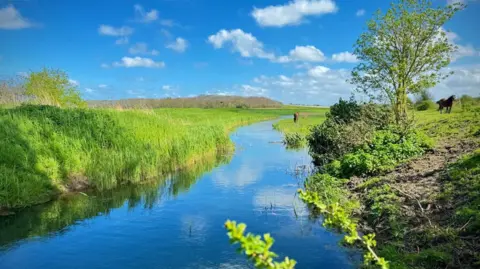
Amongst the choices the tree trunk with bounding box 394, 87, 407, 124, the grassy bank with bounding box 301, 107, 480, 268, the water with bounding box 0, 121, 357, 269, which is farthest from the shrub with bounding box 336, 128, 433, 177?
the tree trunk with bounding box 394, 87, 407, 124

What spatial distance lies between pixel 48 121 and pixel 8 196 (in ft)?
19.7

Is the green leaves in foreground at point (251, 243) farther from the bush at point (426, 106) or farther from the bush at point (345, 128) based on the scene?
the bush at point (426, 106)

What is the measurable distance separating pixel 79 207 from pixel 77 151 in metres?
3.53

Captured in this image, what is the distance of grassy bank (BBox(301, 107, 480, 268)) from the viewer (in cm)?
727

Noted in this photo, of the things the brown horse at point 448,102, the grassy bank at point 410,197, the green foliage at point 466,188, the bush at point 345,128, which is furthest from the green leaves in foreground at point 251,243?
the brown horse at point 448,102

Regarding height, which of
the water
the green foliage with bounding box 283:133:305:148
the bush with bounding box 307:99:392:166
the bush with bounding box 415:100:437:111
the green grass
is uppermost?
the bush with bounding box 415:100:437:111

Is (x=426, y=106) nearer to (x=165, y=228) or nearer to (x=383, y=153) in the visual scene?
(x=383, y=153)

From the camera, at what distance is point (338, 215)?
3963 mm

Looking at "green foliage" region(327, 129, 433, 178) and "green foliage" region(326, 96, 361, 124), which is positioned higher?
"green foliage" region(326, 96, 361, 124)

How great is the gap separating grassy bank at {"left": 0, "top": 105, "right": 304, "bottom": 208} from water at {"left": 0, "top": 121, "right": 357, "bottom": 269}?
84 centimetres

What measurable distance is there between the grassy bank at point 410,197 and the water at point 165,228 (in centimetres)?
112

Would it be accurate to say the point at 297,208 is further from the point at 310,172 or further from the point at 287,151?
the point at 287,151

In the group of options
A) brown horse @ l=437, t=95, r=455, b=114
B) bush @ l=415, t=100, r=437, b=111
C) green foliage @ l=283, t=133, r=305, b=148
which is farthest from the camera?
bush @ l=415, t=100, r=437, b=111

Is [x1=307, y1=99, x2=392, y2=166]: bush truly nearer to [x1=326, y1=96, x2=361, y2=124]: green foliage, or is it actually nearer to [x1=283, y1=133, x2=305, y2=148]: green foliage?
[x1=326, y1=96, x2=361, y2=124]: green foliage
